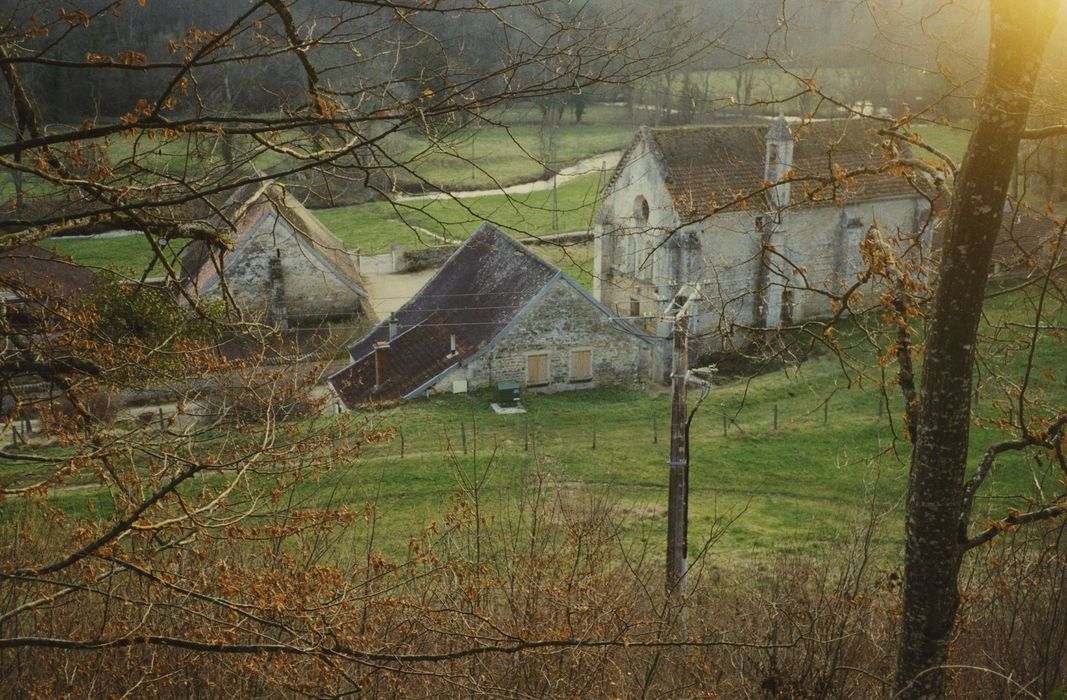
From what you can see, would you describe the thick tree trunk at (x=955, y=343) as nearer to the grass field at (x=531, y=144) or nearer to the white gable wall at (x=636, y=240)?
the white gable wall at (x=636, y=240)

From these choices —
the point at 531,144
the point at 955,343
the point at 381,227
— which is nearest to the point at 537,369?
the point at 955,343

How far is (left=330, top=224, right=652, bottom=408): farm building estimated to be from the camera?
2692 cm

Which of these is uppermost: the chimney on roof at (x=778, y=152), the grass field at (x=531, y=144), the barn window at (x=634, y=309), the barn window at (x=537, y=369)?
the grass field at (x=531, y=144)

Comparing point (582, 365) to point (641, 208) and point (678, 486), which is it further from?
point (678, 486)

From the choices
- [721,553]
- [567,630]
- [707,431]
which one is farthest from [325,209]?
[567,630]

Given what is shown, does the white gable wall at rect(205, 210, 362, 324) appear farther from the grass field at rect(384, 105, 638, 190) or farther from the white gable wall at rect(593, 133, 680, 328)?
the grass field at rect(384, 105, 638, 190)

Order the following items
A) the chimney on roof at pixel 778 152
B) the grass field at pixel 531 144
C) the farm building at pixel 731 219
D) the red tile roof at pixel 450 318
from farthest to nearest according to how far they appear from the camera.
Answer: the grass field at pixel 531 144 → the chimney on roof at pixel 778 152 → the farm building at pixel 731 219 → the red tile roof at pixel 450 318

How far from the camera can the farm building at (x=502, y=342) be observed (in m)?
26.9

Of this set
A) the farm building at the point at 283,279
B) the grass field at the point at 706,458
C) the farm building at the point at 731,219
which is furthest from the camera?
the farm building at the point at 283,279

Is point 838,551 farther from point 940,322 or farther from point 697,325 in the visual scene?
point 697,325

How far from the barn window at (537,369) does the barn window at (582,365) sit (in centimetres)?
82

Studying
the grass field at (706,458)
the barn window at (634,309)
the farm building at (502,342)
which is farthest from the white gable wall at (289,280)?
the grass field at (706,458)

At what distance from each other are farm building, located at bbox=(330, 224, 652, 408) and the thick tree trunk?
812 inches

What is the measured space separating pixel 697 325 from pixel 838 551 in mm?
15066
